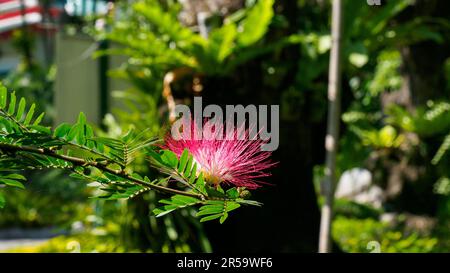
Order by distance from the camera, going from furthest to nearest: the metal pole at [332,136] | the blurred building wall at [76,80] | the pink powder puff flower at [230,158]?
the blurred building wall at [76,80] < the metal pole at [332,136] < the pink powder puff flower at [230,158]

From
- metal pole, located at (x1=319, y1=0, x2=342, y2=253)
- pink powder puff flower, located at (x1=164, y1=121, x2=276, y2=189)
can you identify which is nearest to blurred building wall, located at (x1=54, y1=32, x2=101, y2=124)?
metal pole, located at (x1=319, y1=0, x2=342, y2=253)

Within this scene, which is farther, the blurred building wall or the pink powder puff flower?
the blurred building wall

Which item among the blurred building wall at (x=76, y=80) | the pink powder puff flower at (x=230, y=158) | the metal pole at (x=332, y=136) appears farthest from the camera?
the blurred building wall at (x=76, y=80)

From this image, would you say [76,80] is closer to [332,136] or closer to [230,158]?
[332,136]

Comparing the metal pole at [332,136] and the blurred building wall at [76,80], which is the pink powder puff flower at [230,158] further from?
the blurred building wall at [76,80]

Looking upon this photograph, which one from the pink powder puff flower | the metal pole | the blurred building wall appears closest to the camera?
the pink powder puff flower

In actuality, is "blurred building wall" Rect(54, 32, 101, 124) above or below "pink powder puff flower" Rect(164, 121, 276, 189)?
above

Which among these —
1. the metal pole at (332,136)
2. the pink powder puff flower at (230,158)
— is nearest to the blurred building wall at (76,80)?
the metal pole at (332,136)

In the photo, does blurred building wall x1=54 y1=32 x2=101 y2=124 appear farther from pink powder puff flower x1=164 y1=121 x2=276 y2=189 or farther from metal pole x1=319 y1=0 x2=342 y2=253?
pink powder puff flower x1=164 y1=121 x2=276 y2=189

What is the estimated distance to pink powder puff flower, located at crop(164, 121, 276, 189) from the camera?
12.9 inches

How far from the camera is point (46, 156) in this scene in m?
0.34

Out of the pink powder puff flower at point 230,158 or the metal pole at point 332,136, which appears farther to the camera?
the metal pole at point 332,136

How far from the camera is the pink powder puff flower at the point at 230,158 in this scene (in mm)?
327

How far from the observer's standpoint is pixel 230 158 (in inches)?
12.8
